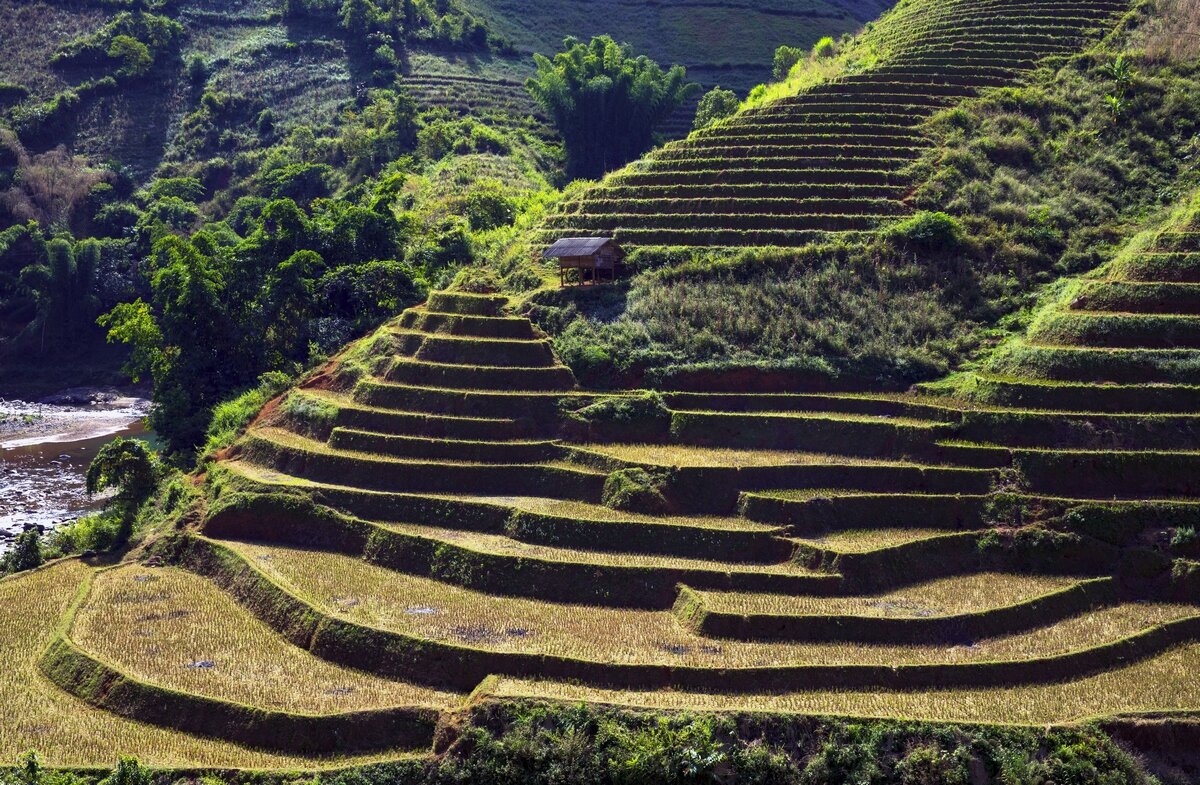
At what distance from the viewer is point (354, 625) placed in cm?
2741

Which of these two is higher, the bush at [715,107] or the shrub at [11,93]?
the bush at [715,107]

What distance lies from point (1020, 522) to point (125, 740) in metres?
22.1

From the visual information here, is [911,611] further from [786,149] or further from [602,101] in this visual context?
[602,101]

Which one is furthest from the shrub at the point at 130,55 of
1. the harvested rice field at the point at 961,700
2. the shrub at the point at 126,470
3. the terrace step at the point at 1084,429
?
the harvested rice field at the point at 961,700

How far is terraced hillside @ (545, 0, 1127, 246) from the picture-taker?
42781mm

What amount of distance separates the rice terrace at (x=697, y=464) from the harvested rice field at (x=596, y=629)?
13 centimetres

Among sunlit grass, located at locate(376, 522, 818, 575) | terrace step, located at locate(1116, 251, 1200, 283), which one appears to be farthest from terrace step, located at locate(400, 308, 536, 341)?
terrace step, located at locate(1116, 251, 1200, 283)

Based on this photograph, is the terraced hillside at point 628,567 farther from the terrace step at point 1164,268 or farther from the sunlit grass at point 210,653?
the terrace step at point 1164,268

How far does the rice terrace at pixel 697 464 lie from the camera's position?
80.0 feet

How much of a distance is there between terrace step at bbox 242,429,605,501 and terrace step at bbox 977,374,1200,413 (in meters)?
12.0

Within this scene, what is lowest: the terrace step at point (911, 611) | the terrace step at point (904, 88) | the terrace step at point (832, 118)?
the terrace step at point (911, 611)

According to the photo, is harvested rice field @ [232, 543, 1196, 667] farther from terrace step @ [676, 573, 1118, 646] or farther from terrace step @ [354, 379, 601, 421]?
terrace step @ [354, 379, 601, 421]

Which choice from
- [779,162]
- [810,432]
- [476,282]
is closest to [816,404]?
[810,432]

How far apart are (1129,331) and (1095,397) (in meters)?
2.96
